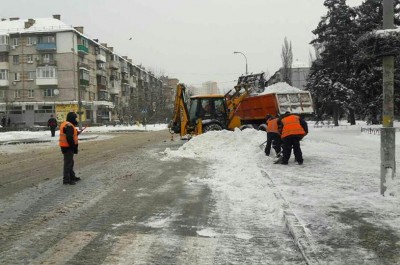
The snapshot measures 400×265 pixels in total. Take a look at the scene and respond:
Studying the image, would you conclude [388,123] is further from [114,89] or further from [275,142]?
[114,89]

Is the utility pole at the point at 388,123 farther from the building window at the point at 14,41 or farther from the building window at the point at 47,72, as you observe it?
the building window at the point at 14,41

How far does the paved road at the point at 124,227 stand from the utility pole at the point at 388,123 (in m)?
2.93

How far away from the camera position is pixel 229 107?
23672 millimetres

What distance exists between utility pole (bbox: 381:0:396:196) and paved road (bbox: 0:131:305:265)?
2.93 metres

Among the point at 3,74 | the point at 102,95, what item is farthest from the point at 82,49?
the point at 3,74

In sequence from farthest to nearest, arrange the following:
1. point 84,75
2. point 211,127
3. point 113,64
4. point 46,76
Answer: point 113,64 < point 84,75 < point 46,76 < point 211,127

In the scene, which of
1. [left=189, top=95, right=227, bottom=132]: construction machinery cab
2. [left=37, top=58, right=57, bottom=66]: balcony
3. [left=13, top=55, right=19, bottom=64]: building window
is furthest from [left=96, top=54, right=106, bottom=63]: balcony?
[left=189, top=95, right=227, bottom=132]: construction machinery cab

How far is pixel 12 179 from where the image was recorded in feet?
35.9

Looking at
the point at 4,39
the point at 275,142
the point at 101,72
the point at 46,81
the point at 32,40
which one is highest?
the point at 4,39

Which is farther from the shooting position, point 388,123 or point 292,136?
point 292,136

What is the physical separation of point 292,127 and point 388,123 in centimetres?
464

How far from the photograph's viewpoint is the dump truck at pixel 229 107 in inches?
856

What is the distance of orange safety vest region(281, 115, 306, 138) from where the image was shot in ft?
40.7

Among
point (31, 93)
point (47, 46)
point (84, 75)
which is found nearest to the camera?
point (47, 46)
